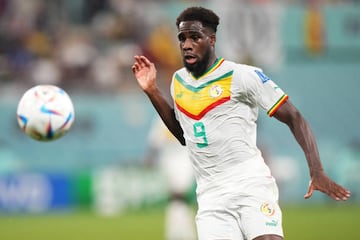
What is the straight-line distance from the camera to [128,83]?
18875 millimetres

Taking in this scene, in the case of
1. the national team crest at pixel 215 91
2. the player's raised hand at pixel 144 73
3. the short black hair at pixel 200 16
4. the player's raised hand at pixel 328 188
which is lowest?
the player's raised hand at pixel 328 188

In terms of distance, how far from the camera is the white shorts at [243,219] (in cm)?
602

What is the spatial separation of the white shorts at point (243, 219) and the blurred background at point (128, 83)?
10827 mm

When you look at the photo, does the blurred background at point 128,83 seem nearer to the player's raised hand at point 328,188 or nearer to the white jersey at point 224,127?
the white jersey at point 224,127

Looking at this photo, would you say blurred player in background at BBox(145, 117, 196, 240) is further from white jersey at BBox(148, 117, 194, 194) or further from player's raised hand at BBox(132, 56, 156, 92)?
player's raised hand at BBox(132, 56, 156, 92)

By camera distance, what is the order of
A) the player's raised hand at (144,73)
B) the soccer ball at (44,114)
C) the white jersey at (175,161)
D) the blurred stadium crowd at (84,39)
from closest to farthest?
the player's raised hand at (144,73)
the soccer ball at (44,114)
the white jersey at (175,161)
the blurred stadium crowd at (84,39)

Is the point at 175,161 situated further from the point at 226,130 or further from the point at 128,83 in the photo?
the point at 226,130

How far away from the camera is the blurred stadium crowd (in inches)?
731

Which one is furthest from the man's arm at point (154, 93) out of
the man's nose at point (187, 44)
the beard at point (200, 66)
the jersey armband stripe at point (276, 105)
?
the jersey armband stripe at point (276, 105)

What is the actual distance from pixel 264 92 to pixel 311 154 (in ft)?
1.86

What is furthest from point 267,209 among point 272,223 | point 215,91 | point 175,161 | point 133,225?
point 133,225

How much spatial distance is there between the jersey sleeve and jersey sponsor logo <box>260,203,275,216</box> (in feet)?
2.13

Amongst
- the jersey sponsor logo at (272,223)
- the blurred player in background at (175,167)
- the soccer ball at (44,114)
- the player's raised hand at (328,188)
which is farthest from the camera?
the blurred player in background at (175,167)

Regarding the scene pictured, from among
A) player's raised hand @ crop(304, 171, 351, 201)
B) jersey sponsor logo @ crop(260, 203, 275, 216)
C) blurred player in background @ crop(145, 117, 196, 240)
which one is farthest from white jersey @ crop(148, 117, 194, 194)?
player's raised hand @ crop(304, 171, 351, 201)
